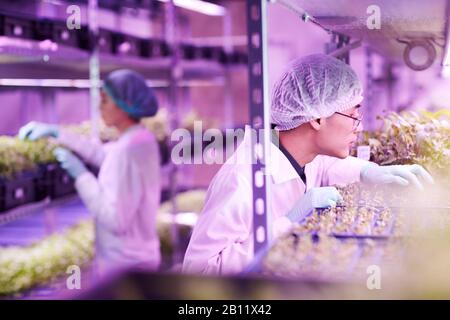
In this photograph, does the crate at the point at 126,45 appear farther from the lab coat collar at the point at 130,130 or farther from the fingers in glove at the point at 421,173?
the fingers in glove at the point at 421,173

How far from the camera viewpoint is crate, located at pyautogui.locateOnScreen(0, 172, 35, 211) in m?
2.30

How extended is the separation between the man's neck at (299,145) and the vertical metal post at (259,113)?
350 mm

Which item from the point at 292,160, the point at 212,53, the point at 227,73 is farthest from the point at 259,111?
the point at 227,73

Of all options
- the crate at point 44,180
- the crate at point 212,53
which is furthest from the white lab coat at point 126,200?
the crate at point 212,53

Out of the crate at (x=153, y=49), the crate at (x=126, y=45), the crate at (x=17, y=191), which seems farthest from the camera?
the crate at (x=153, y=49)

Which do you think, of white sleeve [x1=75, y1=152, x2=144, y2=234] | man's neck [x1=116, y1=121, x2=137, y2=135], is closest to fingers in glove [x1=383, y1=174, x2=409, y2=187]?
white sleeve [x1=75, y1=152, x2=144, y2=234]

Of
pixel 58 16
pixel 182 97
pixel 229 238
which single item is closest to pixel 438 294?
pixel 229 238

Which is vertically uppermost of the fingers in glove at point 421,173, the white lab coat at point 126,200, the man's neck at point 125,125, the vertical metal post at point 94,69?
the vertical metal post at point 94,69

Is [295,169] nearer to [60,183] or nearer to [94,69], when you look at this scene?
[60,183]

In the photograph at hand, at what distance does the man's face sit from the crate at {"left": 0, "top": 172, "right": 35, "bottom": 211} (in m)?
1.23

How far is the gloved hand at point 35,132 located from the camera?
262cm

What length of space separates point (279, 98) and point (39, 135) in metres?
1.37

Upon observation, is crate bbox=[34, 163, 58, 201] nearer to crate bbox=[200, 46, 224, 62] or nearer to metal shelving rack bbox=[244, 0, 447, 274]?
metal shelving rack bbox=[244, 0, 447, 274]

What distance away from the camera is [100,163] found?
9.16 feet
